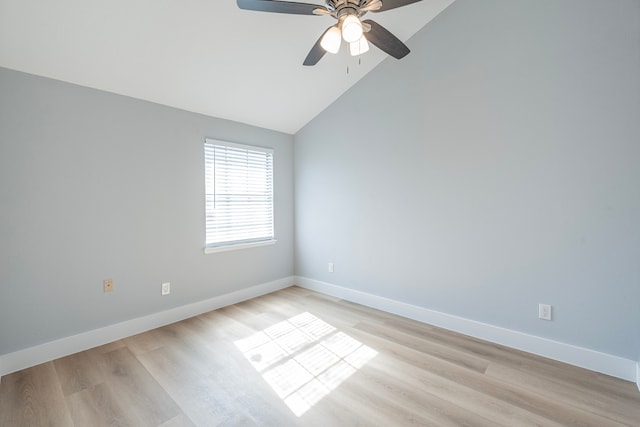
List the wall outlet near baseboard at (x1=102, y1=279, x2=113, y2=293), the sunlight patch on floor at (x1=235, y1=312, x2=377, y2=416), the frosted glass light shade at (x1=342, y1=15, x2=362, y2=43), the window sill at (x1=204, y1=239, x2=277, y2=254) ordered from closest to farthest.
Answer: the frosted glass light shade at (x1=342, y1=15, x2=362, y2=43), the sunlight patch on floor at (x1=235, y1=312, x2=377, y2=416), the wall outlet near baseboard at (x1=102, y1=279, x2=113, y2=293), the window sill at (x1=204, y1=239, x2=277, y2=254)

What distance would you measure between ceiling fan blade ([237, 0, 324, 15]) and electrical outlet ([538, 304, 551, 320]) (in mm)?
2710

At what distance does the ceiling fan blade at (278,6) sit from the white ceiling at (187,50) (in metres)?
0.62

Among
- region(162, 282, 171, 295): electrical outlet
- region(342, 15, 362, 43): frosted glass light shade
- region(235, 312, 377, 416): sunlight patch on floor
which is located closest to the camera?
region(342, 15, 362, 43): frosted glass light shade

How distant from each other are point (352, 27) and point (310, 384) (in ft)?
7.43

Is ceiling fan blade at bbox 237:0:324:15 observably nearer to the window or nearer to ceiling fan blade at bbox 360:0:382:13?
ceiling fan blade at bbox 360:0:382:13

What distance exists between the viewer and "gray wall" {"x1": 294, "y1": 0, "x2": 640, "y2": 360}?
2.02m

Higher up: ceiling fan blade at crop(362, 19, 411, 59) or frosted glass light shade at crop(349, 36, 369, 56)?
ceiling fan blade at crop(362, 19, 411, 59)

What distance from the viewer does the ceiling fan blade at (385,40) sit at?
1.85 m

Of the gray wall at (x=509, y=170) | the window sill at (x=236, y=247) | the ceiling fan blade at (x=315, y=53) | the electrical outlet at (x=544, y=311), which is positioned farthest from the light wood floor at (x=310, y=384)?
the ceiling fan blade at (x=315, y=53)

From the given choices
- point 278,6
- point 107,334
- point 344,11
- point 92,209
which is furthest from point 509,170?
point 107,334

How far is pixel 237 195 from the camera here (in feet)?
11.5

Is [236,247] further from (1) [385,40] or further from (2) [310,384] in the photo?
(1) [385,40]

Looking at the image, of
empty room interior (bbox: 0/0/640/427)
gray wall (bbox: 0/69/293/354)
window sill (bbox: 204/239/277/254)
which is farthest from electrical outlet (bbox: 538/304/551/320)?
gray wall (bbox: 0/69/293/354)

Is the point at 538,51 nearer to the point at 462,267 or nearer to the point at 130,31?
the point at 462,267
